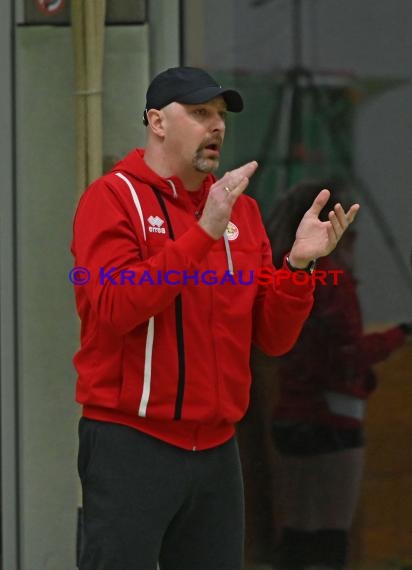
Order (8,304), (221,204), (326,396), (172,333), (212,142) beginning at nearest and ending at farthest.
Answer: (221,204), (172,333), (212,142), (326,396), (8,304)

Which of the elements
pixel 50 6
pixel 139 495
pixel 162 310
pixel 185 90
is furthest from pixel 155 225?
pixel 50 6

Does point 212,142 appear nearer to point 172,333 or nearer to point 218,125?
point 218,125

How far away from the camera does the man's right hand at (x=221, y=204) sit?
2.90 m

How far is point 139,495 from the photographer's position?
10.0 feet

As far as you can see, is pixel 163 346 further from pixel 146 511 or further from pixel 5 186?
pixel 5 186

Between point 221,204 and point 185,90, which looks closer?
point 221,204

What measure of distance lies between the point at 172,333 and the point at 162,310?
0.34 ft

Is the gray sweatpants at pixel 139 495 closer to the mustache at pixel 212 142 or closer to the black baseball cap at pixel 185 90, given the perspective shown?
the mustache at pixel 212 142

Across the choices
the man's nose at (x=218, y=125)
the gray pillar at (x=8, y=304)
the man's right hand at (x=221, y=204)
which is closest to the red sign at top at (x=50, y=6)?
the gray pillar at (x=8, y=304)

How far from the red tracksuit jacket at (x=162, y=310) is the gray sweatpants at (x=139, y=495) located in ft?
0.15

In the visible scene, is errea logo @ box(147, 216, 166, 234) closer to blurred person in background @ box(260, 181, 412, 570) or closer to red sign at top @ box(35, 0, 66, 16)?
blurred person in background @ box(260, 181, 412, 570)

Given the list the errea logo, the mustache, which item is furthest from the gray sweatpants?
the mustache

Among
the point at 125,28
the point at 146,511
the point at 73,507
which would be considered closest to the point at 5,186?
the point at 125,28

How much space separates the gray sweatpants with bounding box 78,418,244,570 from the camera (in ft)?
10.0
